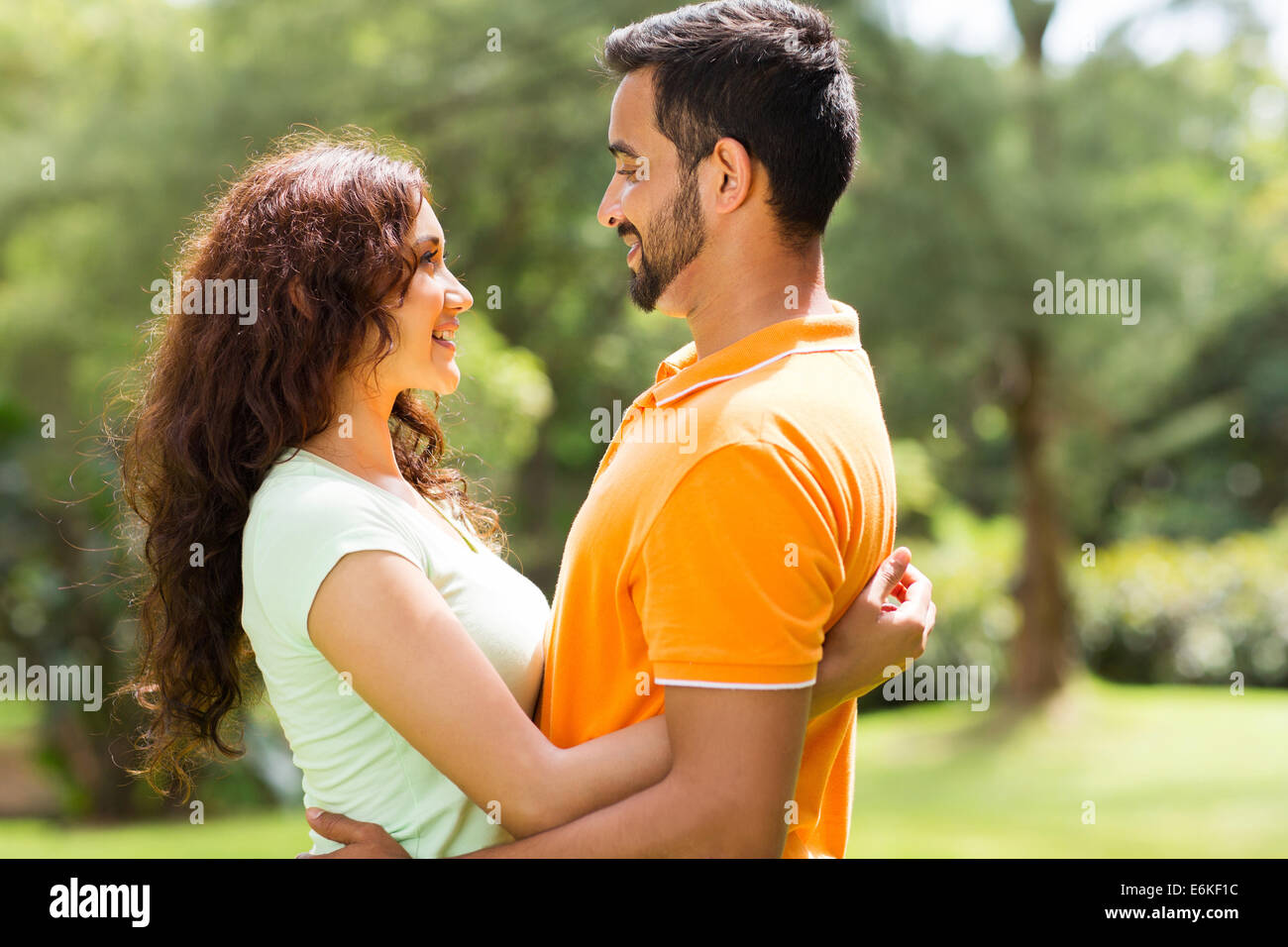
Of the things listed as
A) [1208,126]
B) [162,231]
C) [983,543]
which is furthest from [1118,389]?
[162,231]

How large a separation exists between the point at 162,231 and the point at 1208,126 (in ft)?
21.2

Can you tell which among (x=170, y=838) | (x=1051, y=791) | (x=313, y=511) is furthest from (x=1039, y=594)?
(x=313, y=511)

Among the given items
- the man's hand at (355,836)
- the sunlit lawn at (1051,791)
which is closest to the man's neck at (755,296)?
the man's hand at (355,836)

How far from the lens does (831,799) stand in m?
1.89

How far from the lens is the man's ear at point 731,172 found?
171cm

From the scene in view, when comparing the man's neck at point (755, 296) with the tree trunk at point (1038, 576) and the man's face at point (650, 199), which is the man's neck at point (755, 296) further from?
the tree trunk at point (1038, 576)

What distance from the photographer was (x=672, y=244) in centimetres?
179

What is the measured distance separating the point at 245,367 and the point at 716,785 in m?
0.92

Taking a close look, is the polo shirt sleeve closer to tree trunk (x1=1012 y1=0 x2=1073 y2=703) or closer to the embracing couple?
the embracing couple

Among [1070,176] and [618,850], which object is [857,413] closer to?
[618,850]

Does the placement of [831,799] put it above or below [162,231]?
below

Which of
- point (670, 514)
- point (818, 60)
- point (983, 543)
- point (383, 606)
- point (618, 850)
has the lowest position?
point (983, 543)

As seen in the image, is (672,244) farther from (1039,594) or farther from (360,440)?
(1039,594)

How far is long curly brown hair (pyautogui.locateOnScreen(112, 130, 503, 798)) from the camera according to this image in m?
1.74
